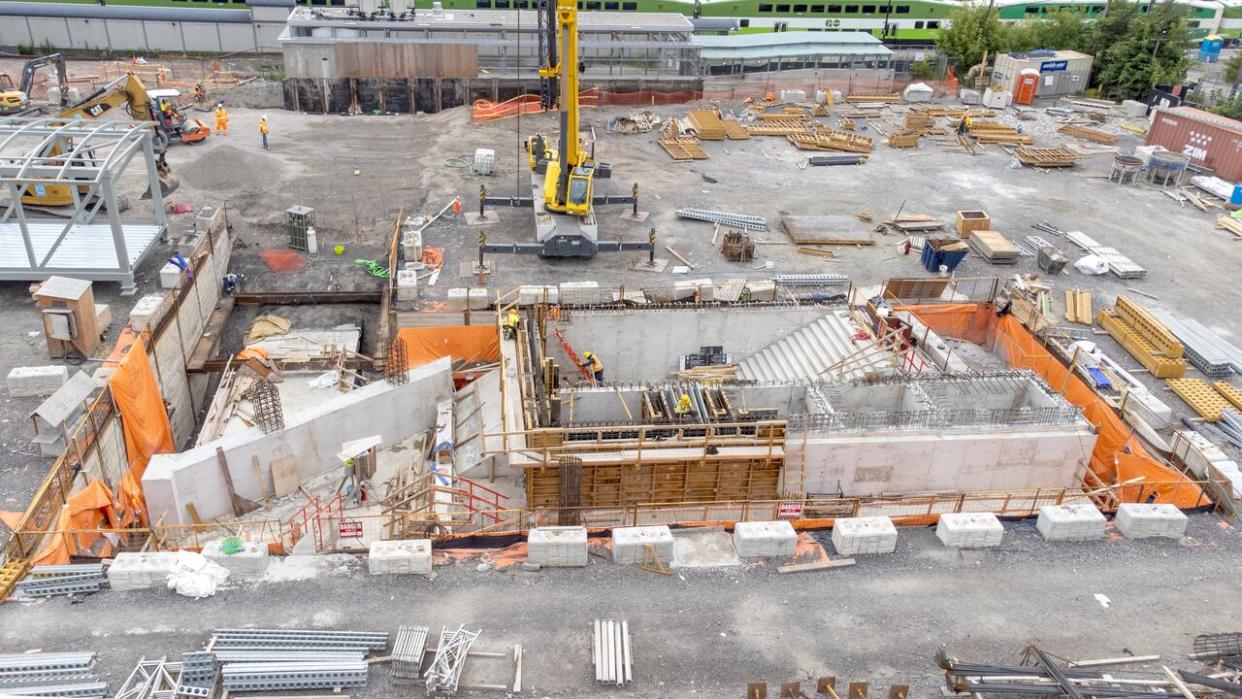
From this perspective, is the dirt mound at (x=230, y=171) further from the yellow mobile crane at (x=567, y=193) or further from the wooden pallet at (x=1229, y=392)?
the wooden pallet at (x=1229, y=392)

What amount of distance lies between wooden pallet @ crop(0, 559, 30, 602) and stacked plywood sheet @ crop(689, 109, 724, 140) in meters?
35.5

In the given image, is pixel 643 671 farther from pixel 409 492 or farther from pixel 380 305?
pixel 380 305

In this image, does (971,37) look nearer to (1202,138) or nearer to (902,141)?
(902,141)

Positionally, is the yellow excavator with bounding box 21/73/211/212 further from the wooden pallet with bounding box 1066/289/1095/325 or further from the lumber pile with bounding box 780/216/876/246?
the wooden pallet with bounding box 1066/289/1095/325

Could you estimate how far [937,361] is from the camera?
2662 cm

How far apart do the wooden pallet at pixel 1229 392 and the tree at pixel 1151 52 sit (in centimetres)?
3304

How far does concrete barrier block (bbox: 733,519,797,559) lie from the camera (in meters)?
16.0

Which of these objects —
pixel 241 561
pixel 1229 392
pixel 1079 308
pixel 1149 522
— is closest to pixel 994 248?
pixel 1079 308

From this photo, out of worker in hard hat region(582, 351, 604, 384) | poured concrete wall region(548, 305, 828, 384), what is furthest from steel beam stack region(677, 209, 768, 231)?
worker in hard hat region(582, 351, 604, 384)

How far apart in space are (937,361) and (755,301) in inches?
234

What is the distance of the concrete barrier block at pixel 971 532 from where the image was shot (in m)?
16.6

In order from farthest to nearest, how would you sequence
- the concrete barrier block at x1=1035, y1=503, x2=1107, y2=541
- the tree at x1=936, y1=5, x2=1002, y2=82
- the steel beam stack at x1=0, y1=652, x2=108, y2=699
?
the tree at x1=936, y1=5, x2=1002, y2=82
the concrete barrier block at x1=1035, y1=503, x2=1107, y2=541
the steel beam stack at x1=0, y1=652, x2=108, y2=699

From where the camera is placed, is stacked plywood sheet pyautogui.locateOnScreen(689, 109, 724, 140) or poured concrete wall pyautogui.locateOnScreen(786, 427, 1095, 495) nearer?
poured concrete wall pyautogui.locateOnScreen(786, 427, 1095, 495)

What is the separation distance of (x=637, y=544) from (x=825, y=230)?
2137 centimetres
